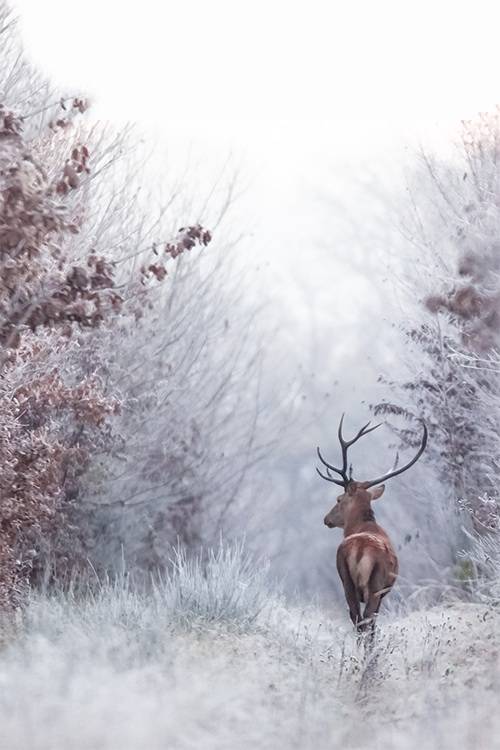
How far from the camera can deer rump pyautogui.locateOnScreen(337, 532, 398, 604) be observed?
10.5 m

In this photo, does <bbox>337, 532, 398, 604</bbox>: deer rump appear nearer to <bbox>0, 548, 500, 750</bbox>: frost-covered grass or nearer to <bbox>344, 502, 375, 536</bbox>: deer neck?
<bbox>0, 548, 500, 750</bbox>: frost-covered grass

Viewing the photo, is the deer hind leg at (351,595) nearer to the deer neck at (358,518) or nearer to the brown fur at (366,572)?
the brown fur at (366,572)

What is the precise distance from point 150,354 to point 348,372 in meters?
23.2

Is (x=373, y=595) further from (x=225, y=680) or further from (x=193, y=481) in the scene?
(x=193, y=481)

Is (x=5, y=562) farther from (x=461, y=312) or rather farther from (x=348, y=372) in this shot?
(x=348, y=372)

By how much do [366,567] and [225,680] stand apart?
179cm

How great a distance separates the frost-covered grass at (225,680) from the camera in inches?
323

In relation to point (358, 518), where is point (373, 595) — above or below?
below

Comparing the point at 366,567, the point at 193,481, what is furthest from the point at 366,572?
the point at 193,481

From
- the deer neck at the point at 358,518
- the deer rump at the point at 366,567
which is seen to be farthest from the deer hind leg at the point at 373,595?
the deer neck at the point at 358,518

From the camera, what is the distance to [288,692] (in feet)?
30.1

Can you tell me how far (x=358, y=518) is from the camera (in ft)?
38.4

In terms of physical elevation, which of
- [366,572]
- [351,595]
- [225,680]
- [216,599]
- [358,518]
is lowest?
[225,680]

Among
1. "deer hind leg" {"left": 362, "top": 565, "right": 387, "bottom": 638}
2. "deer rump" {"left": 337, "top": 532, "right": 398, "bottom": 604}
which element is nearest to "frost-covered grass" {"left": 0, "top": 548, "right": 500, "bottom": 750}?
"deer hind leg" {"left": 362, "top": 565, "right": 387, "bottom": 638}
